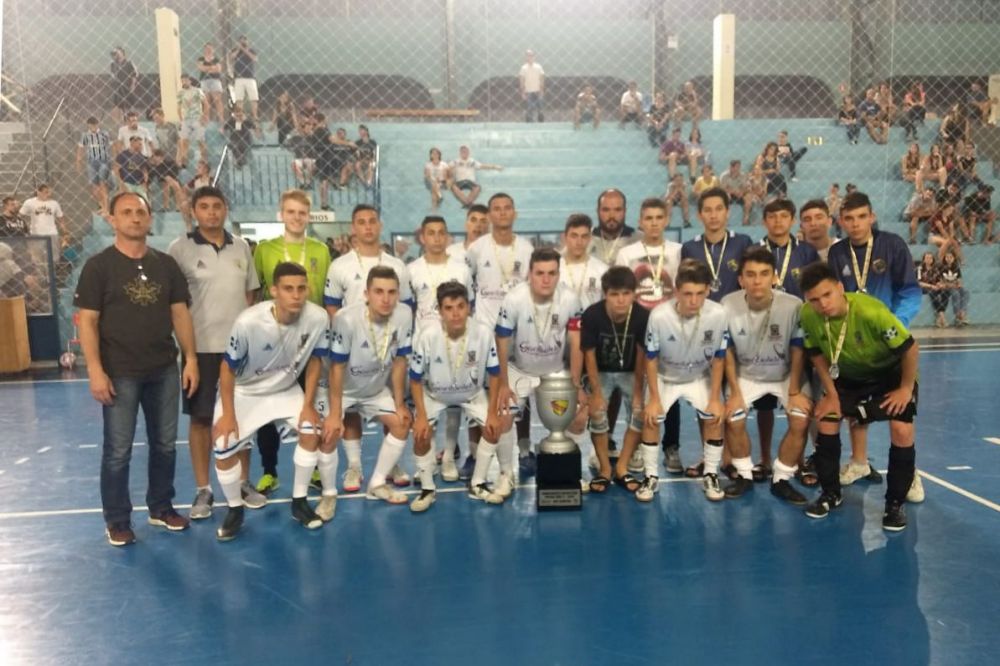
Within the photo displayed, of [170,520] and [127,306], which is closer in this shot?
[127,306]

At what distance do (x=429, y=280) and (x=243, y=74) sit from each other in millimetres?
12483

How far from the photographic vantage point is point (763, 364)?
16.1 ft

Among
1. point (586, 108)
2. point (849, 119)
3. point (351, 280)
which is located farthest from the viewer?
point (586, 108)

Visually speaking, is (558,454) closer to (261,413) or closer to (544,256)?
(544,256)

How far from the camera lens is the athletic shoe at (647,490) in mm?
4730

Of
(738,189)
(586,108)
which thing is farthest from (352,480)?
(586,108)

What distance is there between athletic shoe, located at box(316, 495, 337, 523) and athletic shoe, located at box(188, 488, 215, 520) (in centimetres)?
67

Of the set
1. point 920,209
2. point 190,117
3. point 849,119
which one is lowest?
point 920,209

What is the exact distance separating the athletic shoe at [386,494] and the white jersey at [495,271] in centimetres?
147

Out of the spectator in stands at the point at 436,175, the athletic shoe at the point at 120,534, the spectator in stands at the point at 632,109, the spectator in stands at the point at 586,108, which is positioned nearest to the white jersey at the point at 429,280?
the athletic shoe at the point at 120,534

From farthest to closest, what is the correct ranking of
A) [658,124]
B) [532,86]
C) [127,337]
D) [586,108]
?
[532,86], [586,108], [658,124], [127,337]

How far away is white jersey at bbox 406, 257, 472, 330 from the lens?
5.47 meters

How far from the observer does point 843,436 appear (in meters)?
6.18

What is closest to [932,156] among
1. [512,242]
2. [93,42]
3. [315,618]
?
[512,242]
